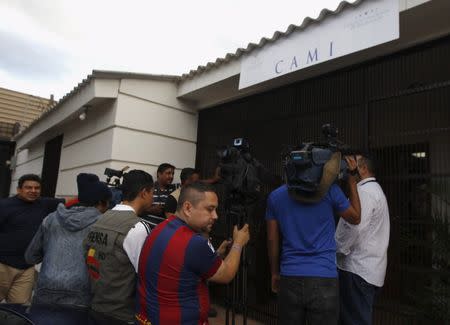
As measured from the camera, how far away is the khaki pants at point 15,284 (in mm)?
4227

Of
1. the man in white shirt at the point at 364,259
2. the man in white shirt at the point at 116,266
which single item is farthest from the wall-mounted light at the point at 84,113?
the man in white shirt at the point at 364,259

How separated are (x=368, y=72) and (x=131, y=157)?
354cm

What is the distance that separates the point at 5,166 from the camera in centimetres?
1334

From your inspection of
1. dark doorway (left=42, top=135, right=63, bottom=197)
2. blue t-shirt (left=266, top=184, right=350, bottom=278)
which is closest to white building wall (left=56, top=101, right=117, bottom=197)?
dark doorway (left=42, top=135, right=63, bottom=197)

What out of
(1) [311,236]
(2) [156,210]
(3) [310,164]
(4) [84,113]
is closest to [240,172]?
(3) [310,164]

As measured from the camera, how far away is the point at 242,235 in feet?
7.95

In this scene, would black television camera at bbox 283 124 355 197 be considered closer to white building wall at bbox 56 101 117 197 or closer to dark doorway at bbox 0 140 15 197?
white building wall at bbox 56 101 117 197

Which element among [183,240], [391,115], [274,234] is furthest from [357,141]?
[183,240]

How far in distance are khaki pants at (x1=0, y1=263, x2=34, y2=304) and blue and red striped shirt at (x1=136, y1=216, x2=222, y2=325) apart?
9.45ft

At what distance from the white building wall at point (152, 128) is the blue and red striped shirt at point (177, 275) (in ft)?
12.6

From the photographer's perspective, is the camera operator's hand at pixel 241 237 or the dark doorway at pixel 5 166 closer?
the camera operator's hand at pixel 241 237

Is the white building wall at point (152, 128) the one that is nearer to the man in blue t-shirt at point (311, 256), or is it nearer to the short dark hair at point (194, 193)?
the man in blue t-shirt at point (311, 256)

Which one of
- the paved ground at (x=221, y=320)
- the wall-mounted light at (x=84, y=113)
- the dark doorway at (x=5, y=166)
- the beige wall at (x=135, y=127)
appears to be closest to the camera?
the paved ground at (x=221, y=320)

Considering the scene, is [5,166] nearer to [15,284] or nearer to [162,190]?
[15,284]
